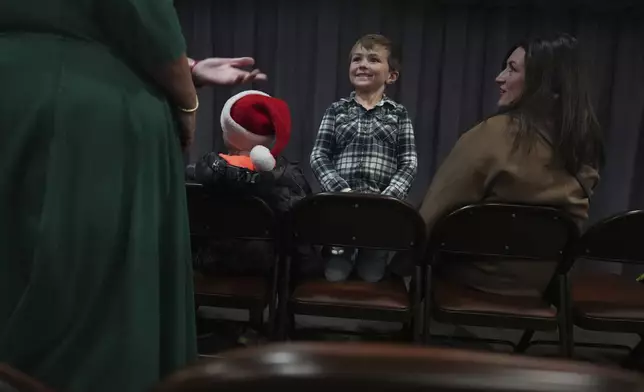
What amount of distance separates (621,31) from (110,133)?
2.88m

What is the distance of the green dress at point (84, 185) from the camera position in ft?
3.06

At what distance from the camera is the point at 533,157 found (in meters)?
1.91

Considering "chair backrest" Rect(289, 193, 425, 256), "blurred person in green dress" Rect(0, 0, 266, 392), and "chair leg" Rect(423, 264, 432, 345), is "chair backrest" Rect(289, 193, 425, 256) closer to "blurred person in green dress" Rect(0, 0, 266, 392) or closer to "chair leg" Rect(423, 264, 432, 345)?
"chair leg" Rect(423, 264, 432, 345)

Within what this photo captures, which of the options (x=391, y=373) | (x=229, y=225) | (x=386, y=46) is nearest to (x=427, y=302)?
(x=229, y=225)

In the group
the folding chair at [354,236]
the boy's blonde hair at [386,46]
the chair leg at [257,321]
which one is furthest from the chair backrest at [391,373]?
the boy's blonde hair at [386,46]

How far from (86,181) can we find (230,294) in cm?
91

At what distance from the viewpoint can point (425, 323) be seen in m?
1.90

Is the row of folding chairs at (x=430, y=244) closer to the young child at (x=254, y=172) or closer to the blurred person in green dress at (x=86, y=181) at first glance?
the young child at (x=254, y=172)

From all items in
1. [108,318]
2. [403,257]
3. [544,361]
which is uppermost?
[544,361]

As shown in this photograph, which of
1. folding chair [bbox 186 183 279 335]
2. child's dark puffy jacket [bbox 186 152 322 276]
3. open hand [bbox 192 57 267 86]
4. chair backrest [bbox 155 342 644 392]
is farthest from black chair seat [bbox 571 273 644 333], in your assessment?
chair backrest [bbox 155 342 644 392]

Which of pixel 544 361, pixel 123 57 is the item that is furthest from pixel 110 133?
pixel 544 361

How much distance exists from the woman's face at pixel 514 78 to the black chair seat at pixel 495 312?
72 centimetres

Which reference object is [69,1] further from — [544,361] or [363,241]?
[363,241]

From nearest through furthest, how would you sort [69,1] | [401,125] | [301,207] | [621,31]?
[69,1] < [301,207] < [401,125] < [621,31]
